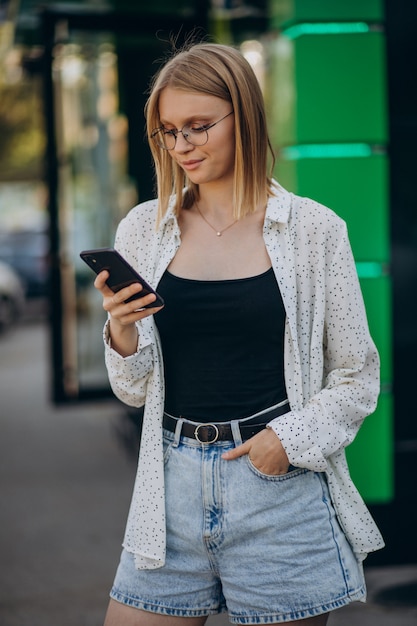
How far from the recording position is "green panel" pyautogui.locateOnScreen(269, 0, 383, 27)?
13.4 feet

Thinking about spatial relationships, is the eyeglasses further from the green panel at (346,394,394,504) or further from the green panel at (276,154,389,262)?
the green panel at (346,394,394,504)

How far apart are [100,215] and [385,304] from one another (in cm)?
380

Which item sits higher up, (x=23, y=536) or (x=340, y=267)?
(x=340, y=267)

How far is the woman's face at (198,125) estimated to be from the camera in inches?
81.0

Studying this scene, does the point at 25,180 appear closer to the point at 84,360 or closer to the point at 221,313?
the point at 84,360

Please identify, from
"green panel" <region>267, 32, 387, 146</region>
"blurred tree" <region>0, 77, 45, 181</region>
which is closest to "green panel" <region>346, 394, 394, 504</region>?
"green panel" <region>267, 32, 387, 146</region>

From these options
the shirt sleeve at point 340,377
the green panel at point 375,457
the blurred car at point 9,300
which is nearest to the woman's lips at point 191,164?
the shirt sleeve at point 340,377

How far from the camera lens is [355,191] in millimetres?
4160

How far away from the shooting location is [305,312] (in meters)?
2.12

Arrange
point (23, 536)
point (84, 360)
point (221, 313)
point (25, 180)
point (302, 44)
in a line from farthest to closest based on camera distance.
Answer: point (25, 180) → point (84, 360) → point (23, 536) → point (302, 44) → point (221, 313)

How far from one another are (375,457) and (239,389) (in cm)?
240

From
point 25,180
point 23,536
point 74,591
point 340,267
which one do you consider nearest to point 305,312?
point 340,267

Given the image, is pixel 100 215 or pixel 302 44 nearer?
pixel 302 44

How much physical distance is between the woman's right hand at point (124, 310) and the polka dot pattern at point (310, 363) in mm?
35
